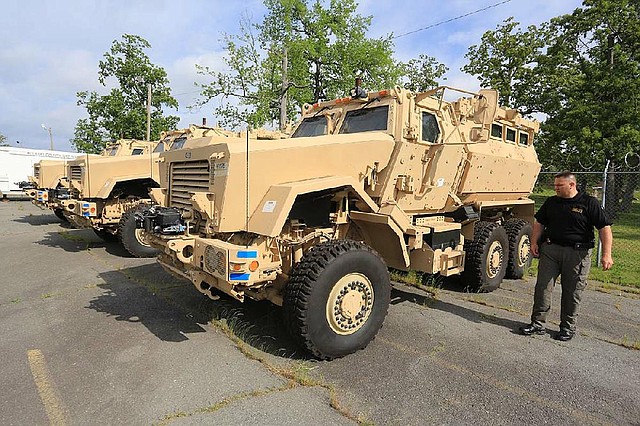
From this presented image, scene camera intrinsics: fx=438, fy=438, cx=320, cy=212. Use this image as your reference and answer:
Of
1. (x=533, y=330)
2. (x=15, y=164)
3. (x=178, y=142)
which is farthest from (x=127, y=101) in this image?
(x=533, y=330)

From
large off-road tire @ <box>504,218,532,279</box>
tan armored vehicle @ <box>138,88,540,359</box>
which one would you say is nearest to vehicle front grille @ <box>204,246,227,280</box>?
tan armored vehicle @ <box>138,88,540,359</box>

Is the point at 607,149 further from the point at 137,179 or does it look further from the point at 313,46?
the point at 137,179

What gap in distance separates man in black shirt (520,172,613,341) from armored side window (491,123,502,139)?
7.37 ft

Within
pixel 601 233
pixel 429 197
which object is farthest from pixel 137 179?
pixel 601 233

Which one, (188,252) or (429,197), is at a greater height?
(429,197)

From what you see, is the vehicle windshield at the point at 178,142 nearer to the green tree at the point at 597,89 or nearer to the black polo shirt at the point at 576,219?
the black polo shirt at the point at 576,219

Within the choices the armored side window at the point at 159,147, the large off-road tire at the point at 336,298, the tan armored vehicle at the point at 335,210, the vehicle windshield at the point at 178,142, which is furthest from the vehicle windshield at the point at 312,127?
the armored side window at the point at 159,147

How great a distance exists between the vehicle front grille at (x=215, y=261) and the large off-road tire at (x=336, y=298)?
1.95ft

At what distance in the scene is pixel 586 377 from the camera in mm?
3750

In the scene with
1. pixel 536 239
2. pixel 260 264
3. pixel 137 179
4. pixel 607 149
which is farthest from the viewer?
pixel 607 149

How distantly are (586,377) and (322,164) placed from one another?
9.71 feet

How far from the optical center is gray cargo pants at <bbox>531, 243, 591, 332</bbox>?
14.7 ft

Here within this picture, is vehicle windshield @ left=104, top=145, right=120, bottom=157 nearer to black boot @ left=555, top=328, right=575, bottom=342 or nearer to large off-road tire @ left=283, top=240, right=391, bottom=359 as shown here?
large off-road tire @ left=283, top=240, right=391, bottom=359

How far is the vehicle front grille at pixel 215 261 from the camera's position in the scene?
3.55m
